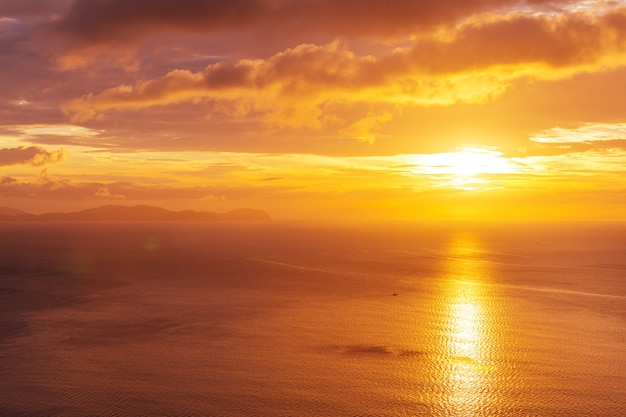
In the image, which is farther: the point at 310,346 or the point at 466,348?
the point at 466,348

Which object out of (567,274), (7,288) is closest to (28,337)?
(7,288)

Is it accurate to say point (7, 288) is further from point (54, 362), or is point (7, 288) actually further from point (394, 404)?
point (394, 404)

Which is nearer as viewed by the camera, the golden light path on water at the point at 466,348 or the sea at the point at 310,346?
the sea at the point at 310,346

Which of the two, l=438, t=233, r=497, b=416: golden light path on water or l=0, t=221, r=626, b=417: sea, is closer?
l=0, t=221, r=626, b=417: sea

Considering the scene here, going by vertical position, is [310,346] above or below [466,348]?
above
